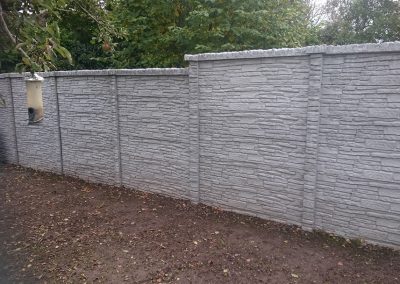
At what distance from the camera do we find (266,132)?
4.49 meters

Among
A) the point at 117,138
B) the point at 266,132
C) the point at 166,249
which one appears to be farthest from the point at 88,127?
the point at 266,132

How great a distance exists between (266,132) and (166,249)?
1.94m

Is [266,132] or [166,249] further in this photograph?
[266,132]

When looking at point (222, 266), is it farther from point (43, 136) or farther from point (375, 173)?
point (43, 136)

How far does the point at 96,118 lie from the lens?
6.50m

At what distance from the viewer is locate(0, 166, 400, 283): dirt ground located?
11.7ft

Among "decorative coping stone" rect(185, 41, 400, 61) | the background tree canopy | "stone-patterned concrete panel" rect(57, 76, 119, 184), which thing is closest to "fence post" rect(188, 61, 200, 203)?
"decorative coping stone" rect(185, 41, 400, 61)

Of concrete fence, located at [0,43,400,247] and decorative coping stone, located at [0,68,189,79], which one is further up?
Answer: decorative coping stone, located at [0,68,189,79]

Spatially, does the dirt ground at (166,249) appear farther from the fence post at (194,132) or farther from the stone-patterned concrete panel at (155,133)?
the stone-patterned concrete panel at (155,133)

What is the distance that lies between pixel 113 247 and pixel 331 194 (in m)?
2.73

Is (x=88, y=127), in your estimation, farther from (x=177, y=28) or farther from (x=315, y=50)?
(x=315, y=50)

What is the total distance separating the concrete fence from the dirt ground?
31 centimetres

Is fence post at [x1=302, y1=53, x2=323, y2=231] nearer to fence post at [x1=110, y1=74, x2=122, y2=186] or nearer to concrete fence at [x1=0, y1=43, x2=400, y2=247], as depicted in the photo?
concrete fence at [x1=0, y1=43, x2=400, y2=247]

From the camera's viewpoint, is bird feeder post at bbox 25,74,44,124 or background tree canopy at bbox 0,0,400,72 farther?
background tree canopy at bbox 0,0,400,72
